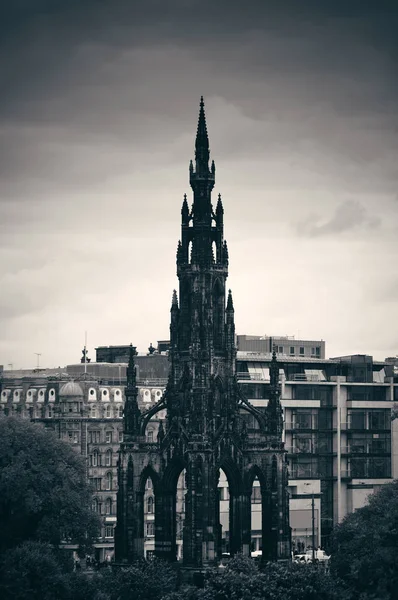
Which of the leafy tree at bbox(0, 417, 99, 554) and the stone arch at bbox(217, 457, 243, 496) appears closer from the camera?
→ the leafy tree at bbox(0, 417, 99, 554)

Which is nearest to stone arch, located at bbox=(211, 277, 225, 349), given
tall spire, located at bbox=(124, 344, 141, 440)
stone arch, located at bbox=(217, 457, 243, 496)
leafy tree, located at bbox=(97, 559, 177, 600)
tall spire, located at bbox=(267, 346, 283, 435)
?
tall spire, located at bbox=(267, 346, 283, 435)

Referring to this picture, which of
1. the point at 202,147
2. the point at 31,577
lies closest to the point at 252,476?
the point at 31,577

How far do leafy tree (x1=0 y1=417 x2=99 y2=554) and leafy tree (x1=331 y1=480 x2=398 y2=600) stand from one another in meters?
22.7

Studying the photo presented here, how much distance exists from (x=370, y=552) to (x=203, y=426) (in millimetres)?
17520

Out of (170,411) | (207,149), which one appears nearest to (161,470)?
(170,411)

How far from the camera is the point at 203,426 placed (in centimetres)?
16850

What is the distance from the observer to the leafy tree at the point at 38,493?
17088 cm

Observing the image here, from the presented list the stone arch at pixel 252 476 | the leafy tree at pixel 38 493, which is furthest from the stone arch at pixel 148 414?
the stone arch at pixel 252 476

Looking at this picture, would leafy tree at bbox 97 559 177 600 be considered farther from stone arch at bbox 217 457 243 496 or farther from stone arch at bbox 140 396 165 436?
stone arch at bbox 140 396 165 436

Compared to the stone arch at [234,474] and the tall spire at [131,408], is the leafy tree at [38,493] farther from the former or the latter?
the stone arch at [234,474]

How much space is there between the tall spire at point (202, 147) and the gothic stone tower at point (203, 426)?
1.82ft

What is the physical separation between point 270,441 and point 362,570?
52.4 feet

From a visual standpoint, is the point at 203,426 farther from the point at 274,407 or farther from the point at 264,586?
the point at 264,586

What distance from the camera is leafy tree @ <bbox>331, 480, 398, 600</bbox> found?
160500 millimetres
